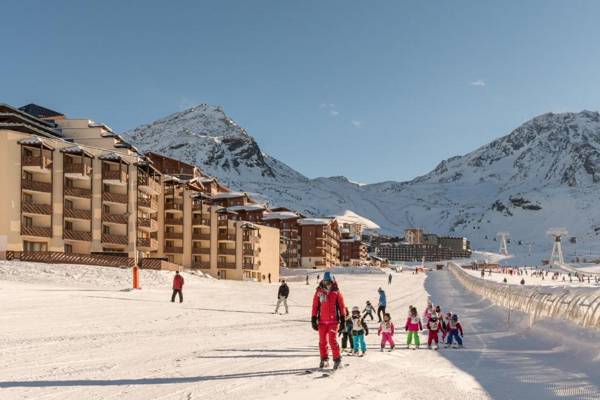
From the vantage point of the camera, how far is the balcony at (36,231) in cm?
4553

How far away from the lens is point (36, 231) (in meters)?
46.5

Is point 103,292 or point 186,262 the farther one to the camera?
point 186,262

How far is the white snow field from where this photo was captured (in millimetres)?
9617

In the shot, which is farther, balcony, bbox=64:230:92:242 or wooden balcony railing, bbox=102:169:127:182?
wooden balcony railing, bbox=102:169:127:182

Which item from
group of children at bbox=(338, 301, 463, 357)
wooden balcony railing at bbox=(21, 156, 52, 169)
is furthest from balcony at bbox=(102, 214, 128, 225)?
group of children at bbox=(338, 301, 463, 357)

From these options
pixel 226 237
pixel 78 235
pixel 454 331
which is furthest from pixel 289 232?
pixel 454 331

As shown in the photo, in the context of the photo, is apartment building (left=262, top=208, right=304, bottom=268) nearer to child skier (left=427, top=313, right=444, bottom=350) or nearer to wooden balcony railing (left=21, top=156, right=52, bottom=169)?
wooden balcony railing (left=21, top=156, right=52, bottom=169)

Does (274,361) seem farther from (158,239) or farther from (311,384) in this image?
(158,239)

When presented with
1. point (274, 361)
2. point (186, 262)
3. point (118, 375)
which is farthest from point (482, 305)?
point (186, 262)

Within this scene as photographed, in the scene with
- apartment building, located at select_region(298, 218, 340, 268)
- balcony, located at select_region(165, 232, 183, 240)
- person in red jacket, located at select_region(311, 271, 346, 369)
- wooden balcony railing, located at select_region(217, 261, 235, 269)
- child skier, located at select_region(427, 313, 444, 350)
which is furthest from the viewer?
apartment building, located at select_region(298, 218, 340, 268)

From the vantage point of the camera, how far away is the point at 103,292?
3091 cm

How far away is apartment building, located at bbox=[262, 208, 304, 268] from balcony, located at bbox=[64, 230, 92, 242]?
214 ft

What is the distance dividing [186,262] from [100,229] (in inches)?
690

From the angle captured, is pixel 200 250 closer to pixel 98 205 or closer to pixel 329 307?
pixel 98 205
